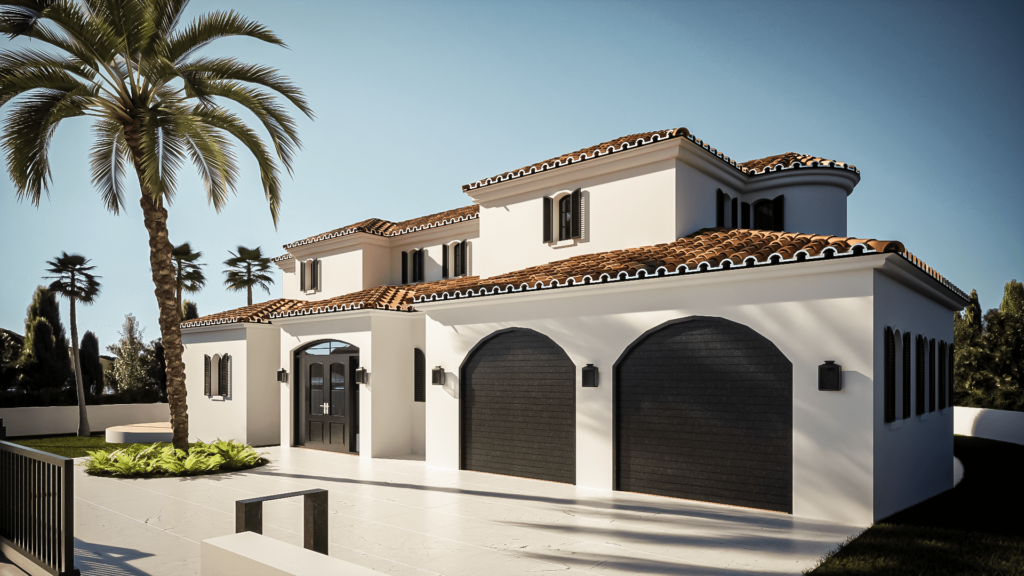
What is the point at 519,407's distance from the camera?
43.2 ft

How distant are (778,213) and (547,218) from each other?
223 inches

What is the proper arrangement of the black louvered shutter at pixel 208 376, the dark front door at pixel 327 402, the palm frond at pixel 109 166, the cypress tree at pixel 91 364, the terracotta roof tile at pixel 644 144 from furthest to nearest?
the cypress tree at pixel 91 364 < the black louvered shutter at pixel 208 376 < the dark front door at pixel 327 402 < the palm frond at pixel 109 166 < the terracotta roof tile at pixel 644 144

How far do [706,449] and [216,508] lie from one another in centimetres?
800

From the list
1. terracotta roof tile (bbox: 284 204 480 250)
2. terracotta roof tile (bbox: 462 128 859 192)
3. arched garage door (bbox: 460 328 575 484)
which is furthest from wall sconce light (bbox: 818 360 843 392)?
terracotta roof tile (bbox: 284 204 480 250)

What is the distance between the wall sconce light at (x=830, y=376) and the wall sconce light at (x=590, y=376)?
153 inches

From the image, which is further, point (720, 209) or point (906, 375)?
point (720, 209)

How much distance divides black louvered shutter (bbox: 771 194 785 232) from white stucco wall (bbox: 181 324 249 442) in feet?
51.8

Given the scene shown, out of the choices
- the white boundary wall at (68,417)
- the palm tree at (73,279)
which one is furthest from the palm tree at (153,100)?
the white boundary wall at (68,417)

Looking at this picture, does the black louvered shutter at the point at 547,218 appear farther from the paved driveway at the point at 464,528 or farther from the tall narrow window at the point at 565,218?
the paved driveway at the point at 464,528

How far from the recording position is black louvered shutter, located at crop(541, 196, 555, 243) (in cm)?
1535

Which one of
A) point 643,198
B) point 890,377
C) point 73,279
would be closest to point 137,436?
point 73,279

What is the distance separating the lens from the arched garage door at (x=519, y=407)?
1242cm

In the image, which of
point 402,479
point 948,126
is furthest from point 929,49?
point 402,479

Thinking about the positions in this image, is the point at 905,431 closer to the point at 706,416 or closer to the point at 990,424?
the point at 706,416
